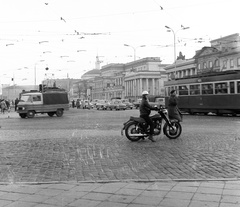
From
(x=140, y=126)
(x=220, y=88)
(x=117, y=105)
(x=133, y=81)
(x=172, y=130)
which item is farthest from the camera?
(x=133, y=81)

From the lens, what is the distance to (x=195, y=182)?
18.5 ft

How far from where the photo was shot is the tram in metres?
23.6

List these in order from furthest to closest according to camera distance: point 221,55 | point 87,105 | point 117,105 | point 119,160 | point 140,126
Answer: point 221,55
point 87,105
point 117,105
point 140,126
point 119,160

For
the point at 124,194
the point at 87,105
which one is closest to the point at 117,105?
the point at 87,105

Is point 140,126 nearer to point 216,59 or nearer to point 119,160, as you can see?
point 119,160

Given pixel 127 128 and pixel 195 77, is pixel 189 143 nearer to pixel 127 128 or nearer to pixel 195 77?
pixel 127 128

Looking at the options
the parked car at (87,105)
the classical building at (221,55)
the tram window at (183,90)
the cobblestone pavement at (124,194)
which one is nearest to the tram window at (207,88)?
the tram window at (183,90)

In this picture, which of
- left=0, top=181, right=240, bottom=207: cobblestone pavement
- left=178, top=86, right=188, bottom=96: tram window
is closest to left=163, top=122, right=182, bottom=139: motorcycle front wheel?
left=0, top=181, right=240, bottom=207: cobblestone pavement

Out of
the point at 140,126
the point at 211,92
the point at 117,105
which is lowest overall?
the point at 117,105

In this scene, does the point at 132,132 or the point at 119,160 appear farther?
the point at 132,132

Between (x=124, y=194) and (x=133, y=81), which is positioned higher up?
(x=133, y=81)

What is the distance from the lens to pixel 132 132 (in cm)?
1136

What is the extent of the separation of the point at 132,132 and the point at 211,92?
52.3ft

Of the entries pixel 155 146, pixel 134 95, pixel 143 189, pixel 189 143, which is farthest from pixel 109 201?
pixel 134 95
